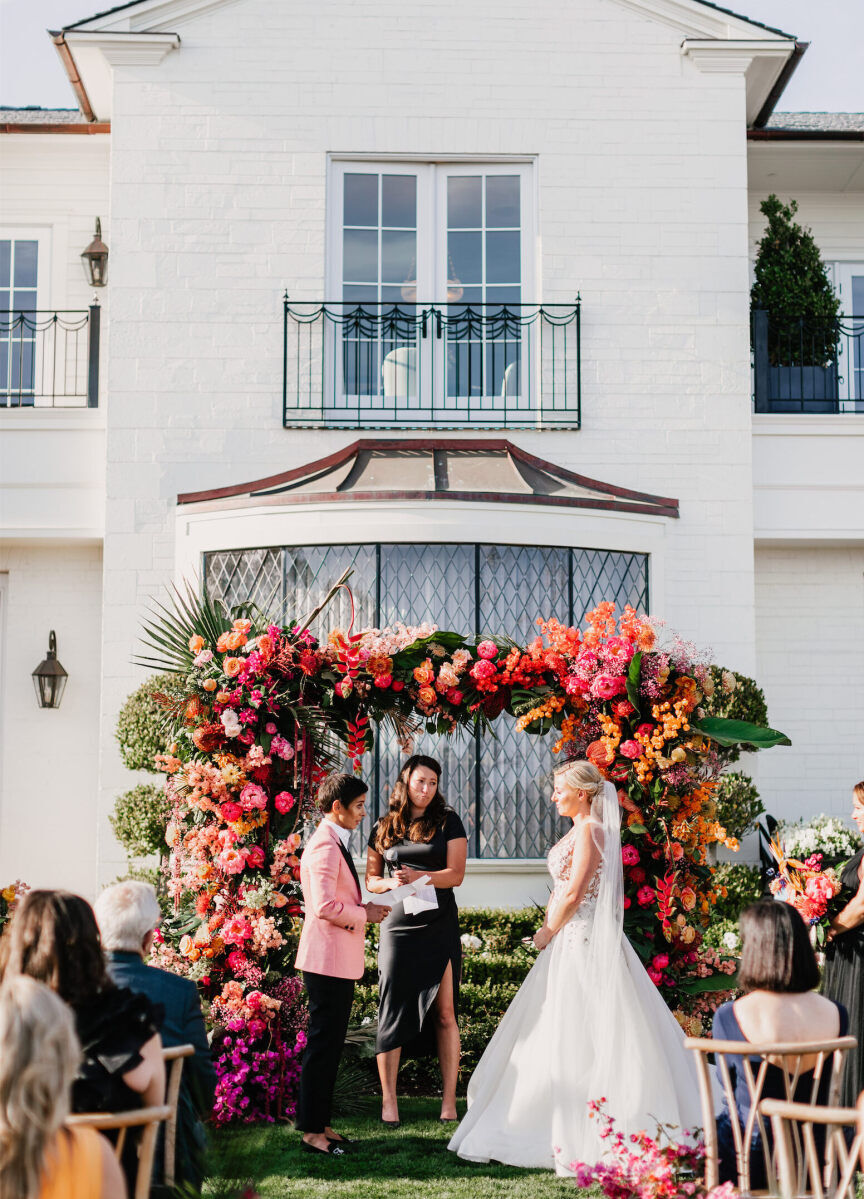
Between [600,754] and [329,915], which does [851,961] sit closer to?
[600,754]

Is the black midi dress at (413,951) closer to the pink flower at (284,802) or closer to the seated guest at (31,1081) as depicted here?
the pink flower at (284,802)

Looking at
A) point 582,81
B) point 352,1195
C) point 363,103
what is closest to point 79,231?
point 363,103

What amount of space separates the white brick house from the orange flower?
160 inches

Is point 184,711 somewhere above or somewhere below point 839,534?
below

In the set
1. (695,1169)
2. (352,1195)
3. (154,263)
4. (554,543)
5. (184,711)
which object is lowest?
(352,1195)

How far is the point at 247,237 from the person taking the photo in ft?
39.4

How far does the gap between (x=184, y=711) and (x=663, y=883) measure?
113 inches

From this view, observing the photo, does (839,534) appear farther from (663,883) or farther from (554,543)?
(663,883)

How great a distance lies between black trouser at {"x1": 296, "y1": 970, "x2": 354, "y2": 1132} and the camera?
670 cm

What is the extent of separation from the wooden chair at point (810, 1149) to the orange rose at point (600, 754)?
333cm

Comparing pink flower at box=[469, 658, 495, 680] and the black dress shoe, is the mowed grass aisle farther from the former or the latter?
pink flower at box=[469, 658, 495, 680]

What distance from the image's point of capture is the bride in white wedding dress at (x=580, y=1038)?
249 inches

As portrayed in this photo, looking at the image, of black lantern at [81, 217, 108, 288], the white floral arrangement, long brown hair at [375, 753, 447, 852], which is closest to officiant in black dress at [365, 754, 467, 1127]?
long brown hair at [375, 753, 447, 852]

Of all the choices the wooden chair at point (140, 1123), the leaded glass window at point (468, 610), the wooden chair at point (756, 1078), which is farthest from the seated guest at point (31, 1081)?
the leaded glass window at point (468, 610)
